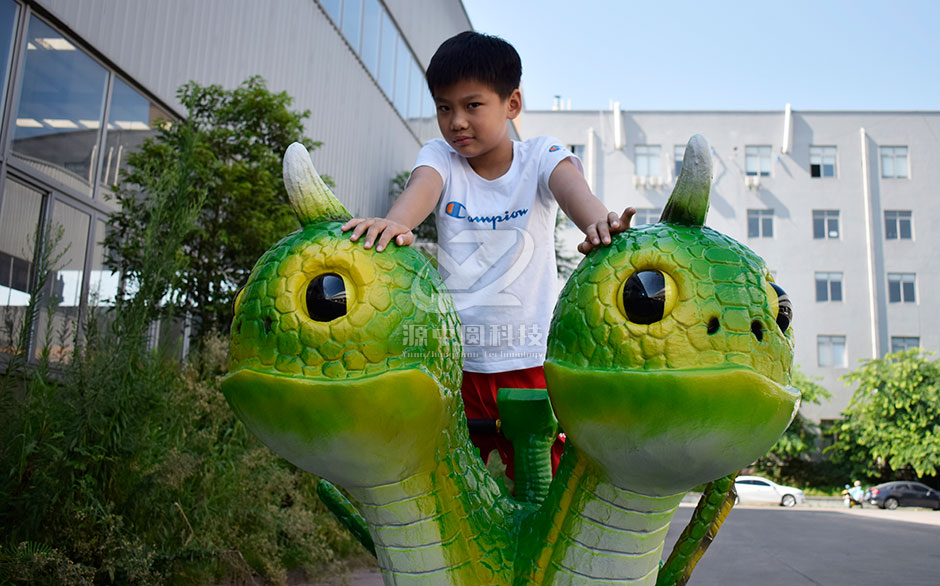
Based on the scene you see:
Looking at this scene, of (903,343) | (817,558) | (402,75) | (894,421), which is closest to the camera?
(817,558)

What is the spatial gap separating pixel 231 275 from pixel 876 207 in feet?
75.6

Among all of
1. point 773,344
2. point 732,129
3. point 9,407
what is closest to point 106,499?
point 9,407

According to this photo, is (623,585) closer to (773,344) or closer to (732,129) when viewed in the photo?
(773,344)

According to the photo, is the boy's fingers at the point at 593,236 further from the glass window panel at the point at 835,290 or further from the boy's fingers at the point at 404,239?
the glass window panel at the point at 835,290

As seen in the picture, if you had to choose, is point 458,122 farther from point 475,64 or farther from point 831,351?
point 831,351

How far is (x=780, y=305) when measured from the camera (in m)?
0.87

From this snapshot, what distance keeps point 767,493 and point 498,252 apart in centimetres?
1938

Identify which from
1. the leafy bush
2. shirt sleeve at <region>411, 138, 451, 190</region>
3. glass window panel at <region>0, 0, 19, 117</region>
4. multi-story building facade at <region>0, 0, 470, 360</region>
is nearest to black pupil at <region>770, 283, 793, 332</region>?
shirt sleeve at <region>411, 138, 451, 190</region>

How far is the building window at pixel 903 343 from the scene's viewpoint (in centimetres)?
2134

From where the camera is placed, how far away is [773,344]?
0.83 metres

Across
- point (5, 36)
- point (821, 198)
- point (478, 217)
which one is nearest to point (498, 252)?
point (478, 217)

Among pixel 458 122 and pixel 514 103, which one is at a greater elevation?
pixel 514 103

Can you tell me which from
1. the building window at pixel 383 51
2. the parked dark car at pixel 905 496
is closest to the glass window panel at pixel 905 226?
the parked dark car at pixel 905 496

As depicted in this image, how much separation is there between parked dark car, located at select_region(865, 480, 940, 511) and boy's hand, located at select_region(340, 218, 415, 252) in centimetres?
2014
